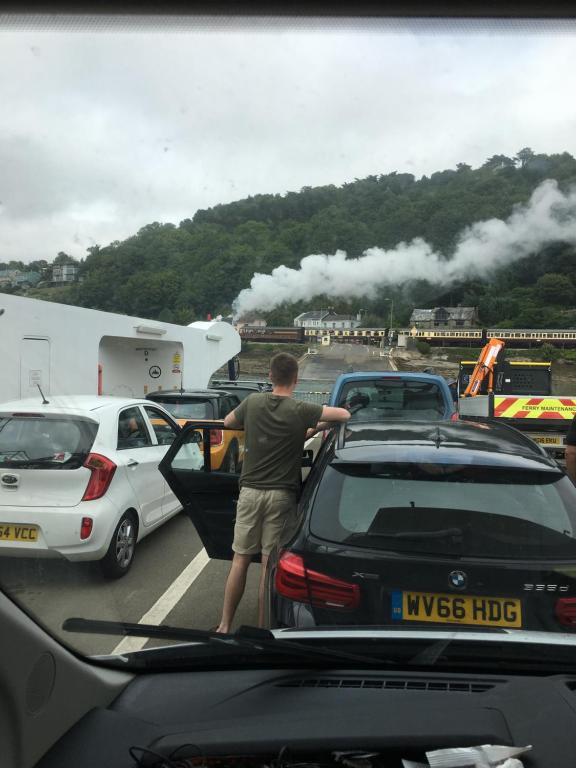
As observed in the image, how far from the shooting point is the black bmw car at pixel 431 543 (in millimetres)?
2318

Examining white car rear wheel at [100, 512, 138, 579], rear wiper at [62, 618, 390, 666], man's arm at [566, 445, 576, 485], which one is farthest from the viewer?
man's arm at [566, 445, 576, 485]

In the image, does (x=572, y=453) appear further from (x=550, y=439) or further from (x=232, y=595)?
(x=550, y=439)

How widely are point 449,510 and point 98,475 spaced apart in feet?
9.90

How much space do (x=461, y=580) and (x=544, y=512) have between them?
1.78 feet

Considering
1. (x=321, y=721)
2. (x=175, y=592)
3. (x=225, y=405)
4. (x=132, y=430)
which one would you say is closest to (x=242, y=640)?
(x=321, y=721)

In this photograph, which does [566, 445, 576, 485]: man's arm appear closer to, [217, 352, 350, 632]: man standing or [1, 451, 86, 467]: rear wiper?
[217, 352, 350, 632]: man standing

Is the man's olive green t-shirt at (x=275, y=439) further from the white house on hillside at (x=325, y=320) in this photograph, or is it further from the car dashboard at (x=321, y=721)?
the white house on hillside at (x=325, y=320)

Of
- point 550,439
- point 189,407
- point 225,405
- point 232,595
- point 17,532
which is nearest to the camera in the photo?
point 232,595

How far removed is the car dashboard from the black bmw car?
0.56 metres

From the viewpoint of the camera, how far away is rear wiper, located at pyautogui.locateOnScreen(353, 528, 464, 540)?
8.18 ft

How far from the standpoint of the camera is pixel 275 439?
3701 mm

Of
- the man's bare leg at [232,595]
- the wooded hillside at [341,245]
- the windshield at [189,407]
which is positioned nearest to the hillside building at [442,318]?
A: the wooded hillside at [341,245]

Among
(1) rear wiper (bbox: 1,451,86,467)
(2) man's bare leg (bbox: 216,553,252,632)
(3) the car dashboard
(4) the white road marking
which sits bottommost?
(4) the white road marking

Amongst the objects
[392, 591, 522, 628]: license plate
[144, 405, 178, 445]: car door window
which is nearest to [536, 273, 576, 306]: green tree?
[144, 405, 178, 445]: car door window
